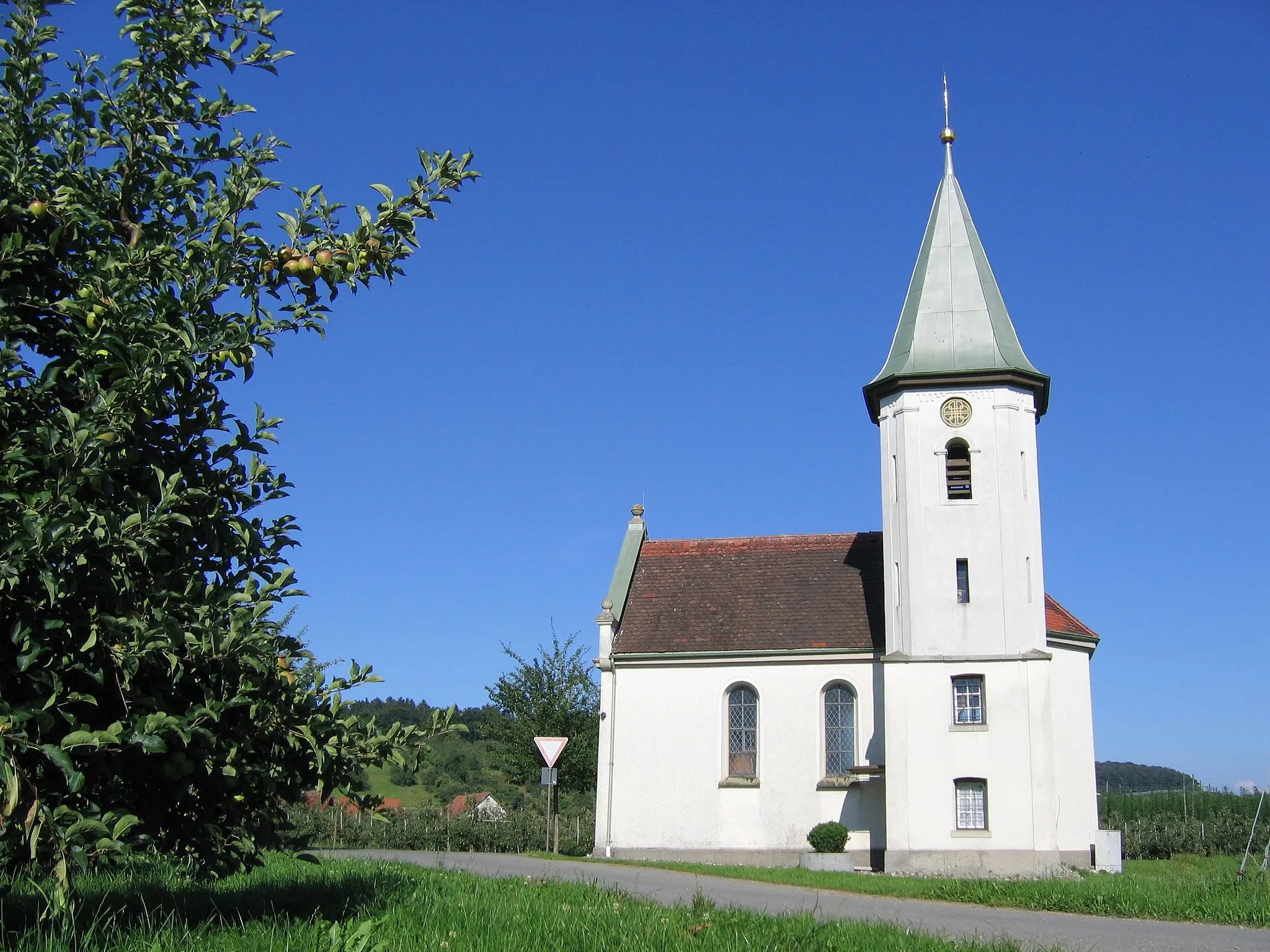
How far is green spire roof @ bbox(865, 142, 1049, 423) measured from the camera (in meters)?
27.1

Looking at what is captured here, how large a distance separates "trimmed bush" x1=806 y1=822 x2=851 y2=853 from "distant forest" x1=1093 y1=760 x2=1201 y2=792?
Answer: 6.03 m

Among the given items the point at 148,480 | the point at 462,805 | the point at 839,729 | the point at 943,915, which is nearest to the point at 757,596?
the point at 839,729

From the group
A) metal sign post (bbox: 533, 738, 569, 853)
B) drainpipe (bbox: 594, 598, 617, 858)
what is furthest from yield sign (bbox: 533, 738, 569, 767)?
drainpipe (bbox: 594, 598, 617, 858)

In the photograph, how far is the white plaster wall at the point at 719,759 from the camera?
89.2 ft

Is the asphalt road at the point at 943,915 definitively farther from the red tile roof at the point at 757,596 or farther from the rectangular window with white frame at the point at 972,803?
the red tile roof at the point at 757,596

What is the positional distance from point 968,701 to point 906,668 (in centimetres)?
153

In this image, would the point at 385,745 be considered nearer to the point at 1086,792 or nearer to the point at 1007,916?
the point at 1007,916

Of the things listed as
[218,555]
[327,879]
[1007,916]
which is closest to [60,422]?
[218,555]

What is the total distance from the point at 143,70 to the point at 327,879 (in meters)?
7.61

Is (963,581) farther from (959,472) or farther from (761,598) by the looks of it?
(761,598)

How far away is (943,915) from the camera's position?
1379 centimetres

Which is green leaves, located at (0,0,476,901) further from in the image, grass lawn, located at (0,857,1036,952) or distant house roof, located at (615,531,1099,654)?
distant house roof, located at (615,531,1099,654)

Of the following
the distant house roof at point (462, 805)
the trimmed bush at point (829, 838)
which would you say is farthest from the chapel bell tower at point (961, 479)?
the distant house roof at point (462, 805)

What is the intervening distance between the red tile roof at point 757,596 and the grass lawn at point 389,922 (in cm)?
1789
